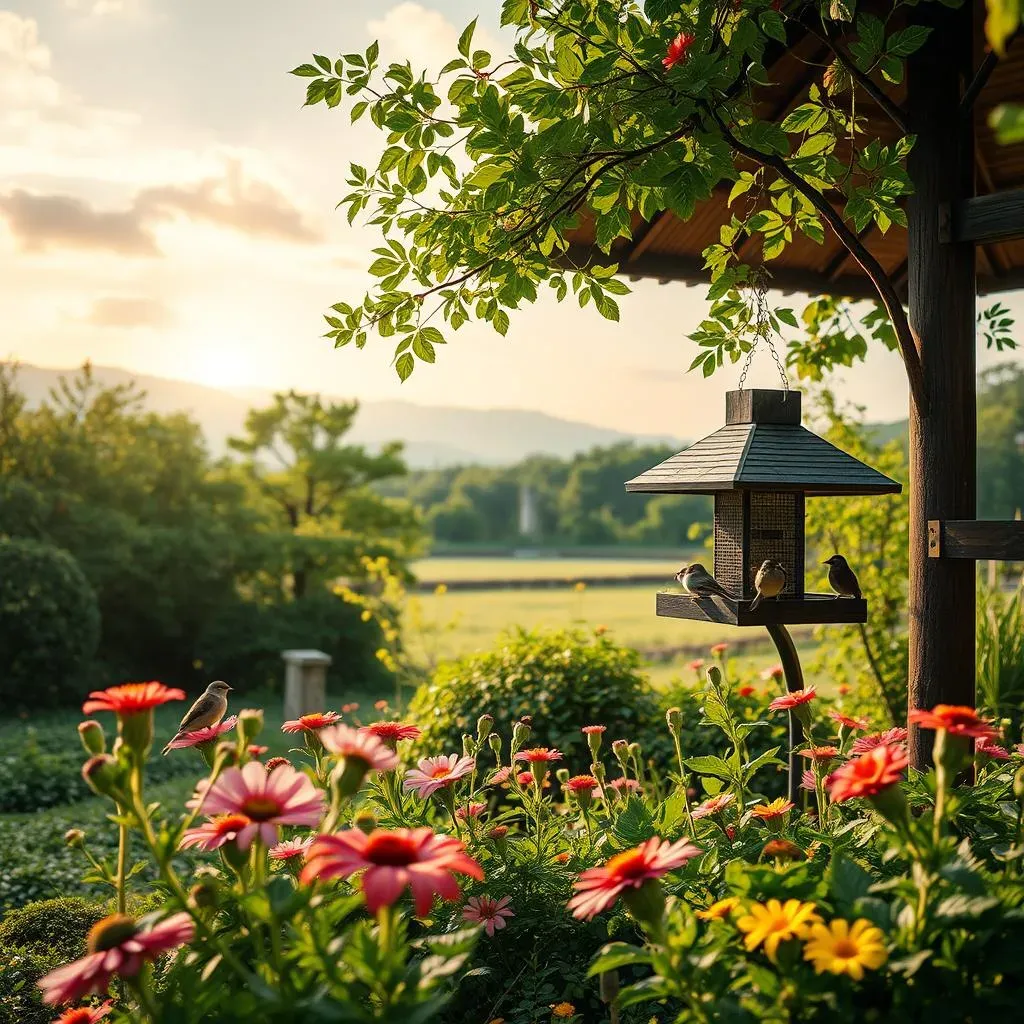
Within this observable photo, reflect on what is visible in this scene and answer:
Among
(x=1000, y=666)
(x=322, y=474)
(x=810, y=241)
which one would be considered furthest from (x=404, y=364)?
(x=322, y=474)

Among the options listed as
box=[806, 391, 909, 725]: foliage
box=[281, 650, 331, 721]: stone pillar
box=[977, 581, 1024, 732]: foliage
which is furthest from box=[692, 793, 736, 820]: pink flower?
box=[281, 650, 331, 721]: stone pillar

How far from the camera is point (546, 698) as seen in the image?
16.2 feet

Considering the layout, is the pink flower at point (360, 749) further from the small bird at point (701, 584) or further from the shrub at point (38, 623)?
the shrub at point (38, 623)

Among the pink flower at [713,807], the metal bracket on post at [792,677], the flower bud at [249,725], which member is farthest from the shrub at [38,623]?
the flower bud at [249,725]

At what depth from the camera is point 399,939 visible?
5.01ft

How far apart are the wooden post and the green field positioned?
101 feet

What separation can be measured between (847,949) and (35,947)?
269cm

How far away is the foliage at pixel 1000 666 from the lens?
536 centimetres

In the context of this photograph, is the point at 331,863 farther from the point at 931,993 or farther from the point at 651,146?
the point at 651,146

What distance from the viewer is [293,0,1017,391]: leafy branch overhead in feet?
8.28

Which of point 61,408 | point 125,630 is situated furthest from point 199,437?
point 125,630

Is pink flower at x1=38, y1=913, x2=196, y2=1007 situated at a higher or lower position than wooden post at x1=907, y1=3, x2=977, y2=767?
lower

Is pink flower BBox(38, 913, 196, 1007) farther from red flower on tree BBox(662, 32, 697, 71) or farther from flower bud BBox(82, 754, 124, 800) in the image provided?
red flower on tree BBox(662, 32, 697, 71)

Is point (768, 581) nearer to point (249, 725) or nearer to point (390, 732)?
point (390, 732)
